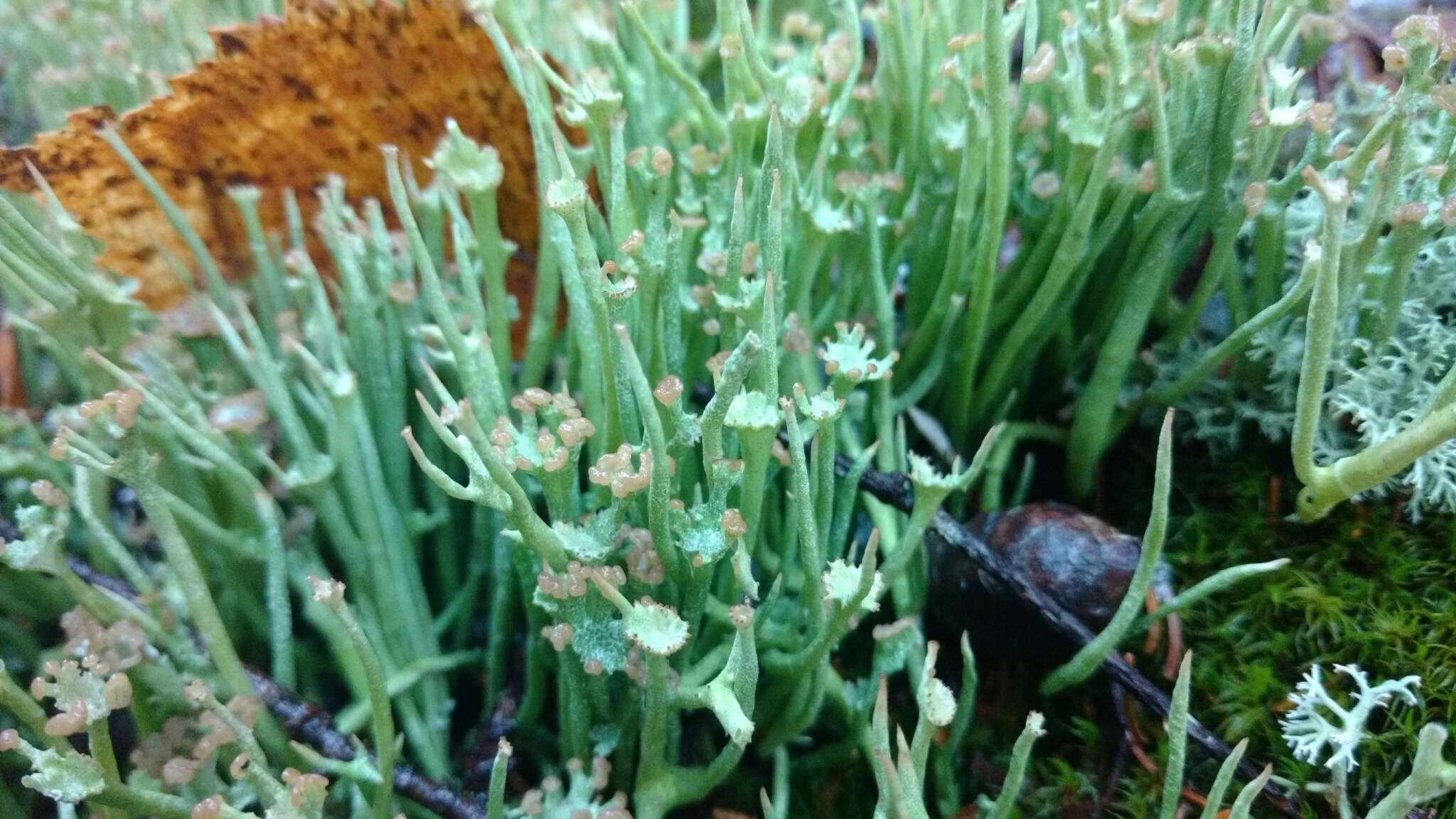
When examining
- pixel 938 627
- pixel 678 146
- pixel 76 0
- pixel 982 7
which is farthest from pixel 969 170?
pixel 76 0

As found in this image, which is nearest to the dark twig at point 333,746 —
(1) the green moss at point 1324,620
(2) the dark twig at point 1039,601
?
(2) the dark twig at point 1039,601

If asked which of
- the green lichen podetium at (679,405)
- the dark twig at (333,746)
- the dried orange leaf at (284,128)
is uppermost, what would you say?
the dried orange leaf at (284,128)

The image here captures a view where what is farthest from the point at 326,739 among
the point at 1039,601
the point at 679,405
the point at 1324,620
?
the point at 1324,620

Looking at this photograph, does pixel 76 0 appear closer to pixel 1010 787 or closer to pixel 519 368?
pixel 519 368

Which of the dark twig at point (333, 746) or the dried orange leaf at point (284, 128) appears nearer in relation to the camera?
the dark twig at point (333, 746)

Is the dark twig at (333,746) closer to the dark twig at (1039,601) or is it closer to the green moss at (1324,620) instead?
the dark twig at (1039,601)

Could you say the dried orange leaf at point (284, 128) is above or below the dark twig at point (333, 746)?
above
